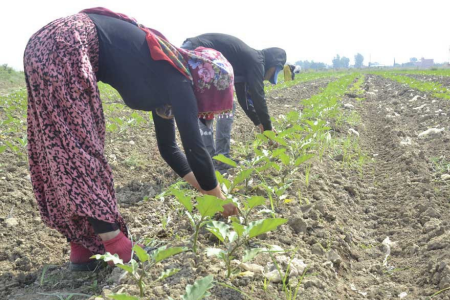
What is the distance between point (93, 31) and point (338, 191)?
6.67ft

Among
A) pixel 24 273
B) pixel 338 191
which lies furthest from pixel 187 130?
pixel 338 191

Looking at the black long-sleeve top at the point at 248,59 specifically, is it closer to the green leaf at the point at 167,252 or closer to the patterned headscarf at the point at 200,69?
the patterned headscarf at the point at 200,69

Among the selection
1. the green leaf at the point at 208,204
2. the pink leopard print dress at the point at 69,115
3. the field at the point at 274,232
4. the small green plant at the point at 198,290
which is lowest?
the field at the point at 274,232

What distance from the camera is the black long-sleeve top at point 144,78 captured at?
1626mm

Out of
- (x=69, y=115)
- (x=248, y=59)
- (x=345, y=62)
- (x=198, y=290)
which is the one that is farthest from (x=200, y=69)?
(x=345, y=62)

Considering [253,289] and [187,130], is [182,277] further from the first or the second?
[187,130]

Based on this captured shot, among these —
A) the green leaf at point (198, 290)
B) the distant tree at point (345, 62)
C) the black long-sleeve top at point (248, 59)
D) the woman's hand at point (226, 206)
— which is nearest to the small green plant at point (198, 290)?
the green leaf at point (198, 290)

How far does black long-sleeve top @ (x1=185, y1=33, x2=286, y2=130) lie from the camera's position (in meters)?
3.05

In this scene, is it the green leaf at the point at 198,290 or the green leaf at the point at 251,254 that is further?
the green leaf at the point at 251,254

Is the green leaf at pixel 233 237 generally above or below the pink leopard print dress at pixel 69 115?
below

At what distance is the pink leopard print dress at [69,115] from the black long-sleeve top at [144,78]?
0.07 meters

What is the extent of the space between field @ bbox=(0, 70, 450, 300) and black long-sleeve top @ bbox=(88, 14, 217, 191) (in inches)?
8.5

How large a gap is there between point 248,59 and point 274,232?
165 cm

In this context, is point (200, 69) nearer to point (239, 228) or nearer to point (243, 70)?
point (239, 228)
